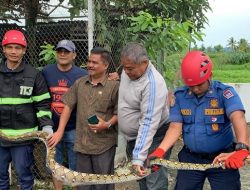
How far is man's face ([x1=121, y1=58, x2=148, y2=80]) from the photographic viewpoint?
398cm

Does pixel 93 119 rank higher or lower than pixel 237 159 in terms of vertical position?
higher

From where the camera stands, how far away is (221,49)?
67000 millimetres

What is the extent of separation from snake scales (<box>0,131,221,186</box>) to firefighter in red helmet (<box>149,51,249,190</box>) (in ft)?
0.32

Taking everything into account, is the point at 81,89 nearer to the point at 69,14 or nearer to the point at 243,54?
the point at 69,14

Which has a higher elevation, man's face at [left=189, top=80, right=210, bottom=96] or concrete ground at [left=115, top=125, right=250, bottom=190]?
man's face at [left=189, top=80, right=210, bottom=96]

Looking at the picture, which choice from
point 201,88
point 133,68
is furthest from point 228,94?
point 133,68

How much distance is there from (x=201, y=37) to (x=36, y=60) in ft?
8.44

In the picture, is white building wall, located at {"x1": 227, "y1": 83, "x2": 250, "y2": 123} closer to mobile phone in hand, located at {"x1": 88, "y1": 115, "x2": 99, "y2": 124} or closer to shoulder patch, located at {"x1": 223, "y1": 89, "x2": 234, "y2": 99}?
mobile phone in hand, located at {"x1": 88, "y1": 115, "x2": 99, "y2": 124}

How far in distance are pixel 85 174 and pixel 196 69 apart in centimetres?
158

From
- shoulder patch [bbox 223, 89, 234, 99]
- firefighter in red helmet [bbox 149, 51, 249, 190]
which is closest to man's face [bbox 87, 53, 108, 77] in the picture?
firefighter in red helmet [bbox 149, 51, 249, 190]

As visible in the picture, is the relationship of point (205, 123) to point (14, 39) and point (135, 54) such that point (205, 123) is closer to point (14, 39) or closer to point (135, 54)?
point (135, 54)

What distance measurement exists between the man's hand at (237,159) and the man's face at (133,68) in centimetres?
121

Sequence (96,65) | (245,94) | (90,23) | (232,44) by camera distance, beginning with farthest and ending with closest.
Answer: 1. (232,44)
2. (245,94)
3. (90,23)
4. (96,65)

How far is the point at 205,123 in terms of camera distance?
3764mm
